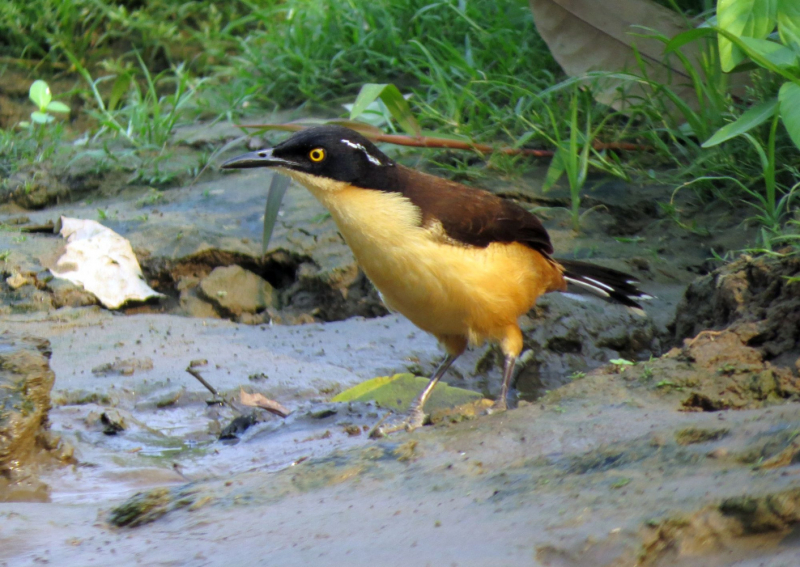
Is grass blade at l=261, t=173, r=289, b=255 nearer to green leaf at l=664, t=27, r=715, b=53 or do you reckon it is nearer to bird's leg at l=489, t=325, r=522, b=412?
bird's leg at l=489, t=325, r=522, b=412

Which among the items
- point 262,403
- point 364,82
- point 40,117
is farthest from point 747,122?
point 40,117

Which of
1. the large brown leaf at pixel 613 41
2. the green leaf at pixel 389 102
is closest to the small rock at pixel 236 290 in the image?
the green leaf at pixel 389 102

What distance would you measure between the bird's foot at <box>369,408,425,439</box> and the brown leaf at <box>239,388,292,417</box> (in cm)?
54

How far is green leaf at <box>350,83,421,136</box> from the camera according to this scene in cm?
580

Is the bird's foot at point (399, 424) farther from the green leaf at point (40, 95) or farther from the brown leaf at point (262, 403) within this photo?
the green leaf at point (40, 95)

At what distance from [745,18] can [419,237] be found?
87.2 inches

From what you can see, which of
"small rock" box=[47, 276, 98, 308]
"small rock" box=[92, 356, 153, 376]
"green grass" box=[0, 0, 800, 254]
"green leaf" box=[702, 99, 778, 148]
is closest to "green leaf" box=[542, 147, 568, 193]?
"green grass" box=[0, 0, 800, 254]

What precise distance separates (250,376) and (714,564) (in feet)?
10.4

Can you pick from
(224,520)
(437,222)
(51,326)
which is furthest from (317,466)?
(51,326)

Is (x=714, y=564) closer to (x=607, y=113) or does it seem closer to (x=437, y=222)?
(x=437, y=222)

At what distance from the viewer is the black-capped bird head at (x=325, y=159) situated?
4195 millimetres

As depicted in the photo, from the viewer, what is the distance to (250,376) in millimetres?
4875

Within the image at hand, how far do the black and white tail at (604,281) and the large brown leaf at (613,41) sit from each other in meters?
1.68

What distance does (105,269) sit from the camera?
5965 mm
